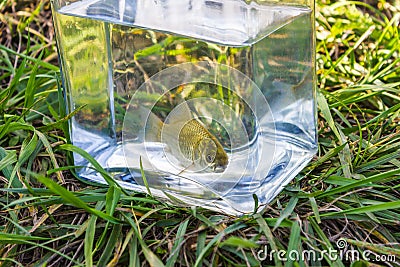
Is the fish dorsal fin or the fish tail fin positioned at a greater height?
the fish dorsal fin

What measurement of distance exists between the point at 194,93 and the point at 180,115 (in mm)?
39

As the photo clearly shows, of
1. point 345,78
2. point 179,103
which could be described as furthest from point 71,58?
point 345,78

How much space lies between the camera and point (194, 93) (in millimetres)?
779

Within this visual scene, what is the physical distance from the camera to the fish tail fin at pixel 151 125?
0.82m

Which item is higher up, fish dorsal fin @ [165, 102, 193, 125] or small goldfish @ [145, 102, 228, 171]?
fish dorsal fin @ [165, 102, 193, 125]

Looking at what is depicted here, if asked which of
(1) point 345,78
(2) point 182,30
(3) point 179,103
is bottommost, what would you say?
(1) point 345,78

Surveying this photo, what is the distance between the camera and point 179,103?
0.80 metres

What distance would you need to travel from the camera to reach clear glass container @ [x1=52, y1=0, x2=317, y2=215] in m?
0.72

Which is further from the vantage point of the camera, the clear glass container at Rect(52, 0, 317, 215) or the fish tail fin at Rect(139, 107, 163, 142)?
the fish tail fin at Rect(139, 107, 163, 142)

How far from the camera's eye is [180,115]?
0.80 m

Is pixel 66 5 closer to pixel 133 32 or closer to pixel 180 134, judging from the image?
pixel 133 32

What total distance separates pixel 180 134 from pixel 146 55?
0.40 feet

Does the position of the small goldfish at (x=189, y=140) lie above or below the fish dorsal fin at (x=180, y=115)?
below

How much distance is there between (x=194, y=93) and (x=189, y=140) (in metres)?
0.06
